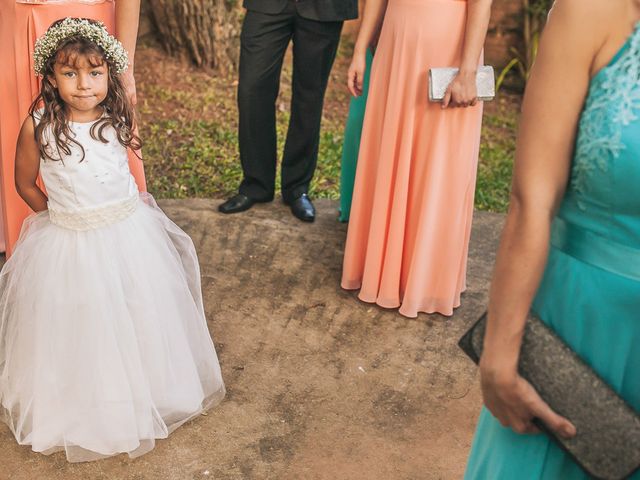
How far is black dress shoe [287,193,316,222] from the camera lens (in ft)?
15.8

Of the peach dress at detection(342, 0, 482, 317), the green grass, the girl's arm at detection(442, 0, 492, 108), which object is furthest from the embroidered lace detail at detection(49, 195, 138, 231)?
the green grass

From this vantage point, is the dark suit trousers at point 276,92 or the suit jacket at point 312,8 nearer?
the suit jacket at point 312,8

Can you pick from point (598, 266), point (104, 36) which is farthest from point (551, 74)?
point (104, 36)

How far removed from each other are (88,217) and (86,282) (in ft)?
0.72

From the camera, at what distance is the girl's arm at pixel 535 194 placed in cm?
140

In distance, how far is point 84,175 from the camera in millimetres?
2775

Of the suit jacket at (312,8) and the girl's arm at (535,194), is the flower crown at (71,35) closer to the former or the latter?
the girl's arm at (535,194)

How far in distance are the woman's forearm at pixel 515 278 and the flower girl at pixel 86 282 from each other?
1.69m

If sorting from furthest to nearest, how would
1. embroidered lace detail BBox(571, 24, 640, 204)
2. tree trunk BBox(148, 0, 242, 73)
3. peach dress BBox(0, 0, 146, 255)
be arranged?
tree trunk BBox(148, 0, 242, 73)
peach dress BBox(0, 0, 146, 255)
embroidered lace detail BBox(571, 24, 640, 204)

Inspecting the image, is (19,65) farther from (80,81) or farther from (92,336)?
(92,336)

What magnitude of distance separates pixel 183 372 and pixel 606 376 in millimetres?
1884

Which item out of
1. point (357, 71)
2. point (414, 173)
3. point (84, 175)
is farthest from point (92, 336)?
point (357, 71)

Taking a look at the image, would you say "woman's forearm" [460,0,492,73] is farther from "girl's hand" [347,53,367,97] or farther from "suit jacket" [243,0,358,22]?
"suit jacket" [243,0,358,22]

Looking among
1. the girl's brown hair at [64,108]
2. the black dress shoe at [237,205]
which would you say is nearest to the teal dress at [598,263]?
the girl's brown hair at [64,108]
